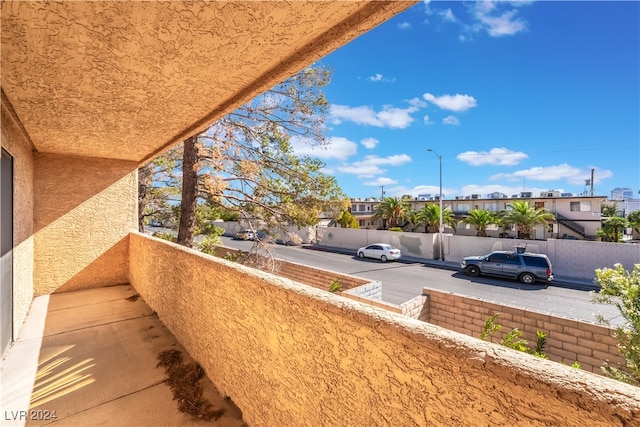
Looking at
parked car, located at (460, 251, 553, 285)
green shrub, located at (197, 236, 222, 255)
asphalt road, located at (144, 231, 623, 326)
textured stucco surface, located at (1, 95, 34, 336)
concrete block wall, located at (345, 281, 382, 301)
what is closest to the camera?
textured stucco surface, located at (1, 95, 34, 336)

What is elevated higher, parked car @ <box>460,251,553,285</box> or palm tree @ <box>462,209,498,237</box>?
palm tree @ <box>462,209,498,237</box>

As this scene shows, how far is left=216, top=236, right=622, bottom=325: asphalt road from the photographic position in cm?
958

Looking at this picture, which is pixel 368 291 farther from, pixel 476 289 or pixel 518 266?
pixel 518 266

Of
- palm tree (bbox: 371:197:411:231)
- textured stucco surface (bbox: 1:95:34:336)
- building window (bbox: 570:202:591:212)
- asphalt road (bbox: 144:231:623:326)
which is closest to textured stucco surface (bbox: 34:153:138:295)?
textured stucco surface (bbox: 1:95:34:336)

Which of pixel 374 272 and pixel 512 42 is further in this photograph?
pixel 512 42

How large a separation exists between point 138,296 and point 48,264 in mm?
1900

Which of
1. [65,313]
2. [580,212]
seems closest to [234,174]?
[65,313]

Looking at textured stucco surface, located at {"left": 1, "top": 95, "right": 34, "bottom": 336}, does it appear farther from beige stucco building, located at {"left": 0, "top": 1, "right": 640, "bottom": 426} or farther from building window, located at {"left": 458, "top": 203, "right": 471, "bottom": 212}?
building window, located at {"left": 458, "top": 203, "right": 471, "bottom": 212}

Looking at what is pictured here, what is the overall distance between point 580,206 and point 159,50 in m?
33.2

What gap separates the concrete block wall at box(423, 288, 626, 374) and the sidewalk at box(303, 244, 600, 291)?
885cm

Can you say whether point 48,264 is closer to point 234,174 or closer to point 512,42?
point 234,174

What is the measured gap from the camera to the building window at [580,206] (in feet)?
80.7

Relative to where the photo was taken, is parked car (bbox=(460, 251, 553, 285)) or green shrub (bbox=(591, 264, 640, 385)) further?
parked car (bbox=(460, 251, 553, 285))

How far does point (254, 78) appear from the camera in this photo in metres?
2.52
